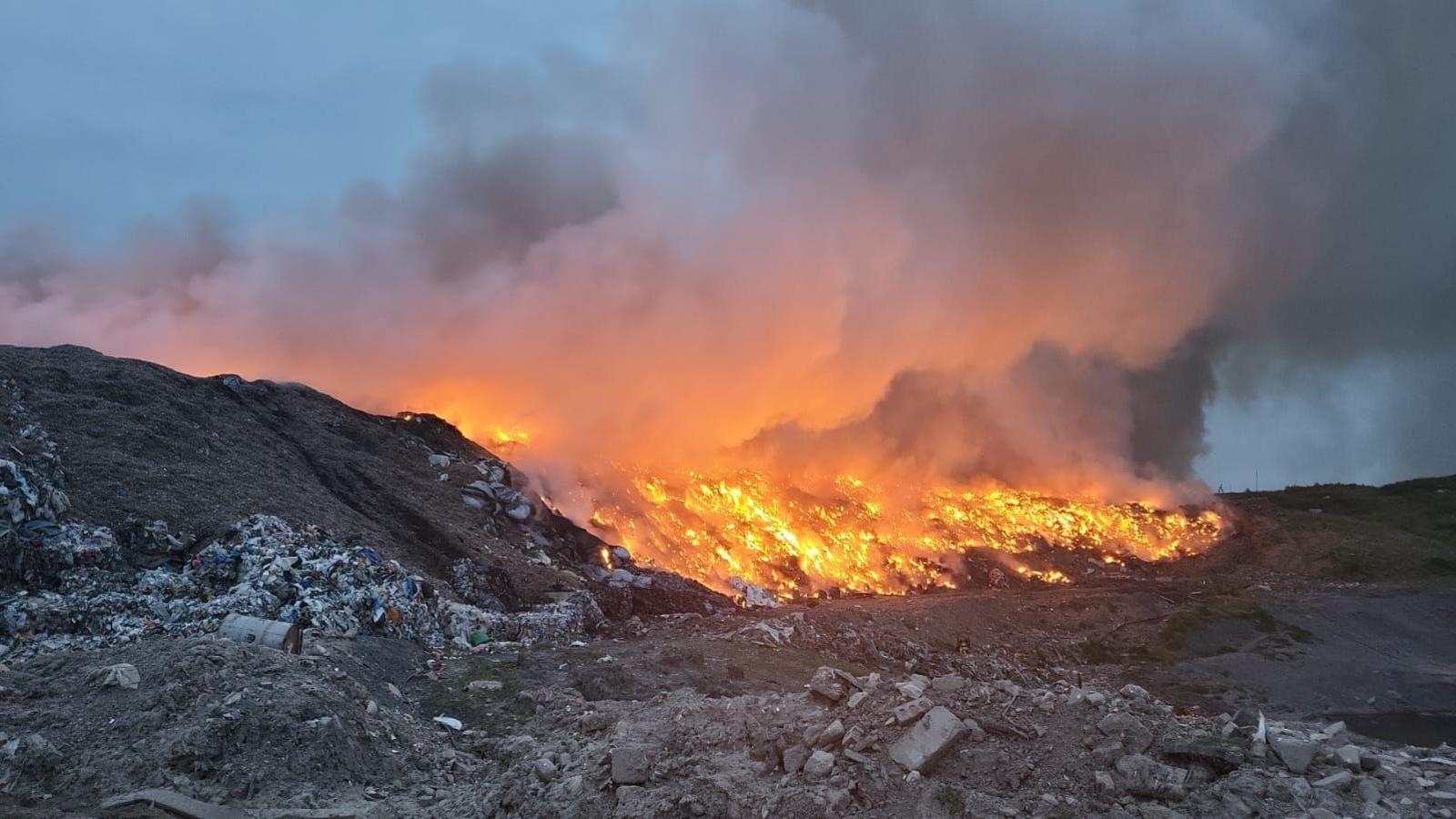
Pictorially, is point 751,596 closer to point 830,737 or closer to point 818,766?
point 830,737

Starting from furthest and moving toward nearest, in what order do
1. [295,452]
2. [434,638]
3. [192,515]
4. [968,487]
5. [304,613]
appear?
[968,487] → [295,452] → [192,515] → [434,638] → [304,613]

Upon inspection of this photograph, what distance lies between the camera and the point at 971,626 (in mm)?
31906

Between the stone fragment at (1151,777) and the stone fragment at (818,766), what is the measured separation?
2.73 meters

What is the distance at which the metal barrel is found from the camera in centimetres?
1321

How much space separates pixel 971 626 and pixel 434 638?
22025 mm

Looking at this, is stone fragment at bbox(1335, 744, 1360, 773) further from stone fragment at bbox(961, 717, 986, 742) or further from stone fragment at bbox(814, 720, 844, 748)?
stone fragment at bbox(814, 720, 844, 748)

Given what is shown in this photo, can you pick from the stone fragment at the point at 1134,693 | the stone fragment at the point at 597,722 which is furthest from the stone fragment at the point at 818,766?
the stone fragment at the point at 1134,693

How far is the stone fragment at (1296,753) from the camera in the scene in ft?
23.6

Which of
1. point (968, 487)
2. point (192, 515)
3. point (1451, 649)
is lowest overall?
point (192, 515)

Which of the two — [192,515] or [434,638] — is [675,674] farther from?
[192,515]

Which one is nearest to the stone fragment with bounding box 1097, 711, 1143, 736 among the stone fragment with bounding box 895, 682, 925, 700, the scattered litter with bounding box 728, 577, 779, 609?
the stone fragment with bounding box 895, 682, 925, 700

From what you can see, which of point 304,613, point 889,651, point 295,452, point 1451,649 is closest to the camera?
point 304,613

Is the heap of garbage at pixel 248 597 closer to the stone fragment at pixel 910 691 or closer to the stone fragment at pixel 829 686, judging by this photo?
the stone fragment at pixel 829 686

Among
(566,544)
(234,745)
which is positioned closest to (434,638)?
(234,745)
